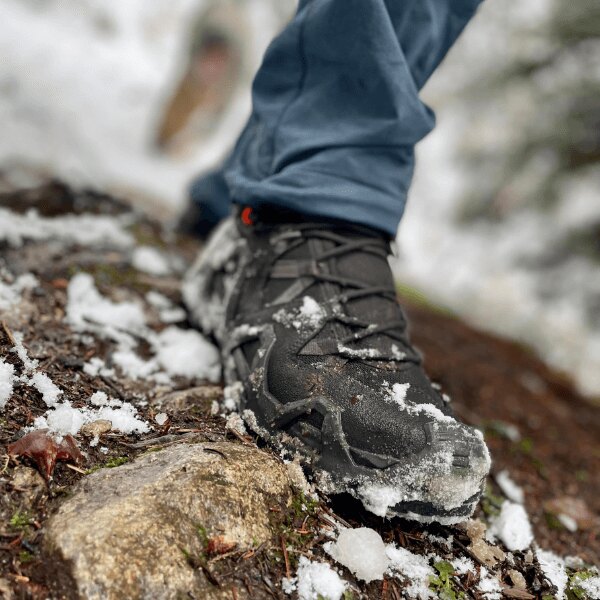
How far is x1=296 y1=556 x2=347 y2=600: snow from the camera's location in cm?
98

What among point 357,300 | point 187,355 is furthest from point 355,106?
point 187,355

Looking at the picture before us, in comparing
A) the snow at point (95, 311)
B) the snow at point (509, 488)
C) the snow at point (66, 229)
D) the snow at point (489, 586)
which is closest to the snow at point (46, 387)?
the snow at point (95, 311)

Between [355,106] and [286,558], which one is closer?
[286,558]

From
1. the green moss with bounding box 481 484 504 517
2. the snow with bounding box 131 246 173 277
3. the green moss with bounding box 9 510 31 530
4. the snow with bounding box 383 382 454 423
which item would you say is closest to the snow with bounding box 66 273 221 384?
the snow with bounding box 131 246 173 277

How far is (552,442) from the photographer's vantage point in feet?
8.38

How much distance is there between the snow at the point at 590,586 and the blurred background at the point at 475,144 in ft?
9.40

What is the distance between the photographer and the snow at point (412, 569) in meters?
1.06

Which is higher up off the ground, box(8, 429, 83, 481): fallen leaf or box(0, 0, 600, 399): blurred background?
box(8, 429, 83, 481): fallen leaf

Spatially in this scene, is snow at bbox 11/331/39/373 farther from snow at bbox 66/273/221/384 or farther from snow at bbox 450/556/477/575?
snow at bbox 450/556/477/575

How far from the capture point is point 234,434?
4.14ft

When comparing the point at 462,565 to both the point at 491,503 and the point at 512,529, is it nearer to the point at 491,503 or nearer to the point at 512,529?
the point at 512,529

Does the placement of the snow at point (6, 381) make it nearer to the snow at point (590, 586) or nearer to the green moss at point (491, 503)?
the green moss at point (491, 503)

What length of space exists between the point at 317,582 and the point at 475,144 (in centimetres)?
552

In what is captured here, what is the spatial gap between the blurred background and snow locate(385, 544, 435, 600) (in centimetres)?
268
